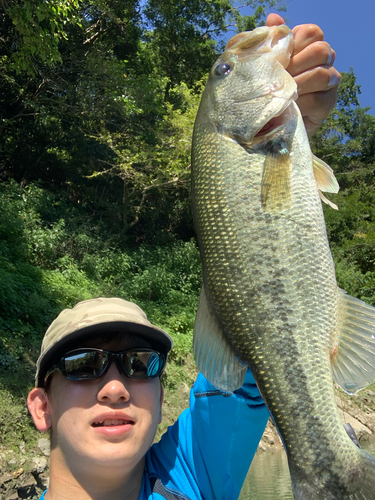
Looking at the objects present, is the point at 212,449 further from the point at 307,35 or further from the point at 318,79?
the point at 307,35

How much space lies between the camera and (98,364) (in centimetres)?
158

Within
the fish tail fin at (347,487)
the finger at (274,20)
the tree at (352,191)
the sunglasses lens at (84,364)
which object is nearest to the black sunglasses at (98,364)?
Result: the sunglasses lens at (84,364)

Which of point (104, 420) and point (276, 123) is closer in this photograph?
point (104, 420)

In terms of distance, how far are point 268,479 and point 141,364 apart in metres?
5.20

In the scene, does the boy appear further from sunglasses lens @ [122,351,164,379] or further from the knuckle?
A: the knuckle

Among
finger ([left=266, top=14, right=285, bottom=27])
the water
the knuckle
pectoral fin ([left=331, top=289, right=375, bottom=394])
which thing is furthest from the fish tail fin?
Result: the water

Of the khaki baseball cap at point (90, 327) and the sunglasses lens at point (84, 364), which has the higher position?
the khaki baseball cap at point (90, 327)

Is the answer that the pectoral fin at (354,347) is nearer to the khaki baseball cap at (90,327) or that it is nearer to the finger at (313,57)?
the khaki baseball cap at (90,327)

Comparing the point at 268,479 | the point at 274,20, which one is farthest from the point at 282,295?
the point at 268,479

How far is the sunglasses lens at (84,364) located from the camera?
1563mm

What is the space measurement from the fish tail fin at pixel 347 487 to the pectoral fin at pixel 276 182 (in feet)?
2.89

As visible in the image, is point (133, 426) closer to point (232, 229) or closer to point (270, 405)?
point (270, 405)

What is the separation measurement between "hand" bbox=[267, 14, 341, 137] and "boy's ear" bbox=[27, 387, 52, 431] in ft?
5.17

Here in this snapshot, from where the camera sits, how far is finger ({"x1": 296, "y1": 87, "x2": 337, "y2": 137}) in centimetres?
180
